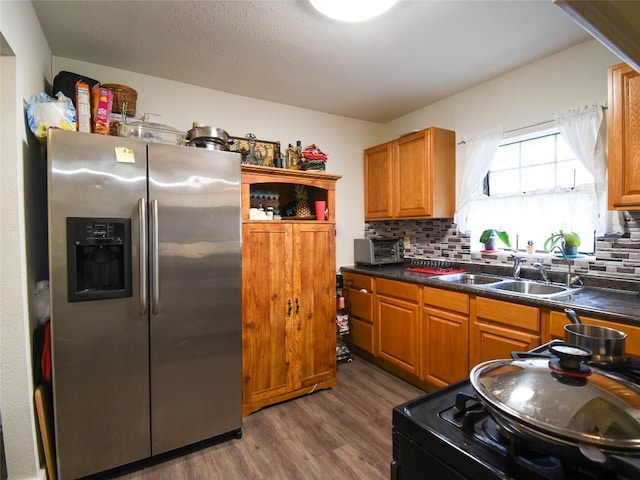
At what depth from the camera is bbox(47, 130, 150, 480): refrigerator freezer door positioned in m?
1.62

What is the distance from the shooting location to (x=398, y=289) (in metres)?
2.79

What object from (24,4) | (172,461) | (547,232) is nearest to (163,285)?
(172,461)

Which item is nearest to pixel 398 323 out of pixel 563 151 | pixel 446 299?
pixel 446 299

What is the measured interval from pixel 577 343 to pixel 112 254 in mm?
2047

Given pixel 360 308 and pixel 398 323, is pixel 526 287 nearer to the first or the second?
pixel 398 323

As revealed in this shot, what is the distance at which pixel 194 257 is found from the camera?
1.93 meters

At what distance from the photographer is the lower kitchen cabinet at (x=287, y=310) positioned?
239cm

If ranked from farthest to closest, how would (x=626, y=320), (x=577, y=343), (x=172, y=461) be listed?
(x=172, y=461)
(x=626, y=320)
(x=577, y=343)

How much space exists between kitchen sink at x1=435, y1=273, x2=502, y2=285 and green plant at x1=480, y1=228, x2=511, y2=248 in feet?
1.06

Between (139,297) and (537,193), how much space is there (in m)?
2.86

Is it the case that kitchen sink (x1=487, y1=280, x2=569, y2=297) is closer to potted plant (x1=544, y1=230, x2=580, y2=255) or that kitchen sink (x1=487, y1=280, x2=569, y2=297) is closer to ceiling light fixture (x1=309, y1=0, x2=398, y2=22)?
potted plant (x1=544, y1=230, x2=580, y2=255)

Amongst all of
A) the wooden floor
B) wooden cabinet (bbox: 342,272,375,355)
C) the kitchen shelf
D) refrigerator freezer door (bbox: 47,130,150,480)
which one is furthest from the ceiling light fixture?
the wooden floor

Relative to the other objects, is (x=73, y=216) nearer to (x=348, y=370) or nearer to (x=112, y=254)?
(x=112, y=254)

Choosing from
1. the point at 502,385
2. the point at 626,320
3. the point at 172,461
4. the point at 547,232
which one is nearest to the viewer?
the point at 502,385
